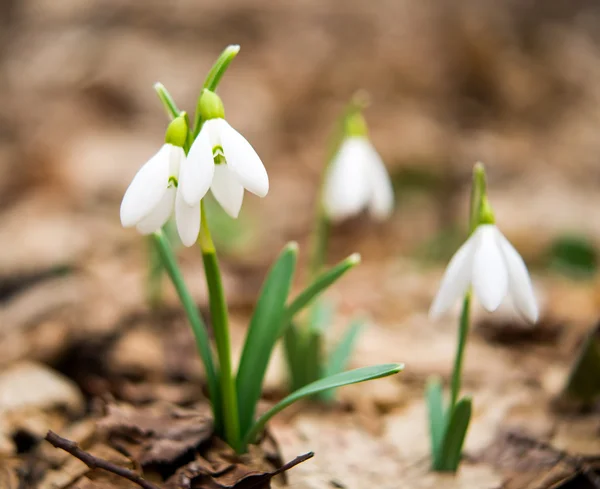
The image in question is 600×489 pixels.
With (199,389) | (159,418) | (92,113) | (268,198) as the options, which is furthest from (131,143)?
(159,418)

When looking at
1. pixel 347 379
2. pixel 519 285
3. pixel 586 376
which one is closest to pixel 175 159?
pixel 347 379

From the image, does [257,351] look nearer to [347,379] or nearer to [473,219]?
[347,379]

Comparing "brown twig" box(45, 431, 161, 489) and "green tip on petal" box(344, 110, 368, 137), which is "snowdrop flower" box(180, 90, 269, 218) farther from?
"green tip on petal" box(344, 110, 368, 137)

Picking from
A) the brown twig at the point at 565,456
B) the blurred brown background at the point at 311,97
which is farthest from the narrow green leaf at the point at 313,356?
the blurred brown background at the point at 311,97

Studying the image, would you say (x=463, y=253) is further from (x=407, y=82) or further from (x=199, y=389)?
(x=407, y=82)

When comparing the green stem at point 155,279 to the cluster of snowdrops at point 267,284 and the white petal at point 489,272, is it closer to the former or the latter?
the cluster of snowdrops at point 267,284
